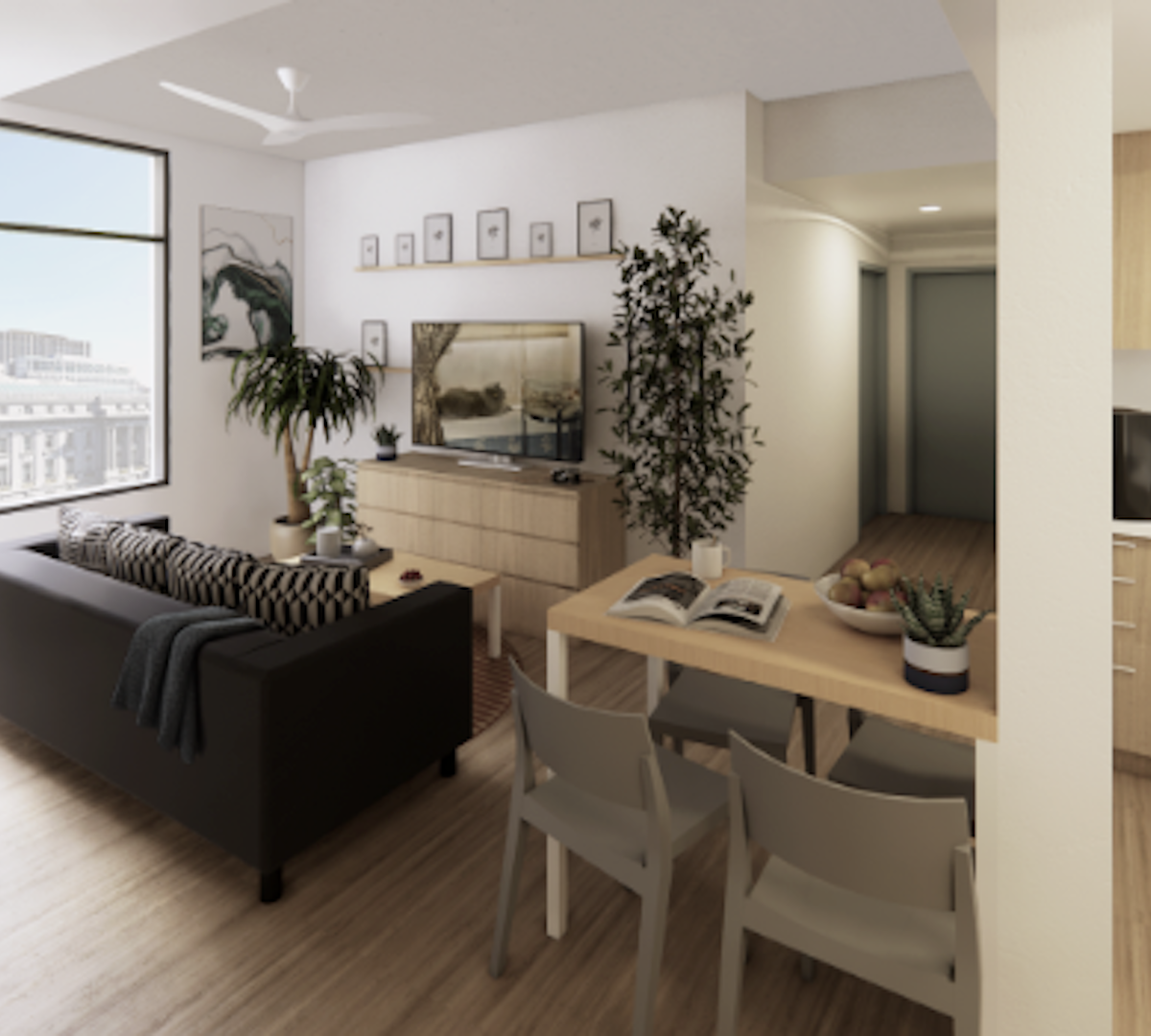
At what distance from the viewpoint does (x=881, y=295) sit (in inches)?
276

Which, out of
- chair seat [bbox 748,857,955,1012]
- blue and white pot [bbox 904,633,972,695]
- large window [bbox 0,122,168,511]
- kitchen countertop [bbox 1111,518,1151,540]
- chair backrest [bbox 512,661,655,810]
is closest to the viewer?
chair seat [bbox 748,857,955,1012]

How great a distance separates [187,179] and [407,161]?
136 cm

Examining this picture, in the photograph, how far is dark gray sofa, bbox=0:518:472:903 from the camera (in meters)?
2.32

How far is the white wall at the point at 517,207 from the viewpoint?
4.35m

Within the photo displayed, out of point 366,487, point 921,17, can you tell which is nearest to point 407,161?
point 366,487

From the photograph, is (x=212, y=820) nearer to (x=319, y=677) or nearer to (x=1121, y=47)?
(x=319, y=677)

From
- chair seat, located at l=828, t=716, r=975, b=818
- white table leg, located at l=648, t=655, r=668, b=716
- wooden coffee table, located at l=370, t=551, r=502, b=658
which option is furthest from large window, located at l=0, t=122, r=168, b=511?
chair seat, located at l=828, t=716, r=975, b=818

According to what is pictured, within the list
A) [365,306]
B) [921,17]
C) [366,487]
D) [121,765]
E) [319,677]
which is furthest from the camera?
[365,306]

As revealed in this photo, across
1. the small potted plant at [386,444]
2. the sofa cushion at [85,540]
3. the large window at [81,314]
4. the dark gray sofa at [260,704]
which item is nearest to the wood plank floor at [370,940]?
the dark gray sofa at [260,704]

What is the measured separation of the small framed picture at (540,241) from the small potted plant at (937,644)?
3707 millimetres

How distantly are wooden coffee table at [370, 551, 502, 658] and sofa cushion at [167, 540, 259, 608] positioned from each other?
1.10m

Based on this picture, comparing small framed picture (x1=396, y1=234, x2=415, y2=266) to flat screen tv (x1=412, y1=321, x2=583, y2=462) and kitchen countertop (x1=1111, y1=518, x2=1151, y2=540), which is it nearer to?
flat screen tv (x1=412, y1=321, x2=583, y2=462)

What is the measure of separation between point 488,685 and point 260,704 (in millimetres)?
1705

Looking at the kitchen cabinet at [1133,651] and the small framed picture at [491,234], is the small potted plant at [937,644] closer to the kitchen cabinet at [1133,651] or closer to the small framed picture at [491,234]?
the kitchen cabinet at [1133,651]
